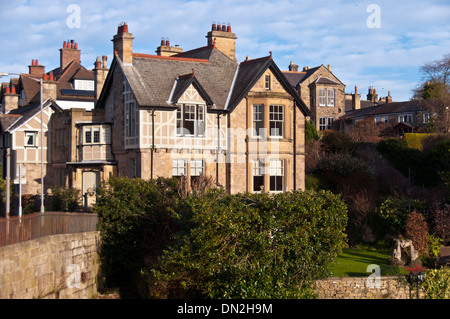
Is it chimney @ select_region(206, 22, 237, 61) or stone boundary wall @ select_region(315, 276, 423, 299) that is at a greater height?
chimney @ select_region(206, 22, 237, 61)

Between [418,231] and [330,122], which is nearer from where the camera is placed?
[418,231]

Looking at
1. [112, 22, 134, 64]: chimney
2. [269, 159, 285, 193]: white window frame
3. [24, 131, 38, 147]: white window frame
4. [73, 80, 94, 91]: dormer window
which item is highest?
[73, 80, 94, 91]: dormer window

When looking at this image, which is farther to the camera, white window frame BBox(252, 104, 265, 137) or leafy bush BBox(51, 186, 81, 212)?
white window frame BBox(252, 104, 265, 137)

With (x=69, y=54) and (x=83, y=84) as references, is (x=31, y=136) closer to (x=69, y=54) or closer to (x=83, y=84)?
(x=83, y=84)

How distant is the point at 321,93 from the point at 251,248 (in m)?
41.8

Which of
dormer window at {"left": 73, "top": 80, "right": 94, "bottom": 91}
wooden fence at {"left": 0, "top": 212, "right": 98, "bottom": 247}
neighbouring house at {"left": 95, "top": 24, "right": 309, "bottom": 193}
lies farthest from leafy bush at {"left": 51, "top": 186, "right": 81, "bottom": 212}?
dormer window at {"left": 73, "top": 80, "right": 94, "bottom": 91}

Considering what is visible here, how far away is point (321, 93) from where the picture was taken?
62.6 metres

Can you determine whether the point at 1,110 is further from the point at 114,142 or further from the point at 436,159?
the point at 436,159

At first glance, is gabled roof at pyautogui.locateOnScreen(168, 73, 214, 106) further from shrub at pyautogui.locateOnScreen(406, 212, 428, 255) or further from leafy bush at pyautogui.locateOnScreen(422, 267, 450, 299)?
leafy bush at pyautogui.locateOnScreen(422, 267, 450, 299)

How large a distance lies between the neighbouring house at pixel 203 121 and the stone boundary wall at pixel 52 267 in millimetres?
7909

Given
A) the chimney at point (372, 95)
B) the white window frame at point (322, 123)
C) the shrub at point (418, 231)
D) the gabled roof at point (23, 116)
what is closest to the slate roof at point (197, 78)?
the gabled roof at point (23, 116)

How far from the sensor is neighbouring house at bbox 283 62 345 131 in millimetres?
61938

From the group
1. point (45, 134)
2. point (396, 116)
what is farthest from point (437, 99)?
point (45, 134)

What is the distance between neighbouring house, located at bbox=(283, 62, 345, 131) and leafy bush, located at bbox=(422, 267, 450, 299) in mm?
37304
